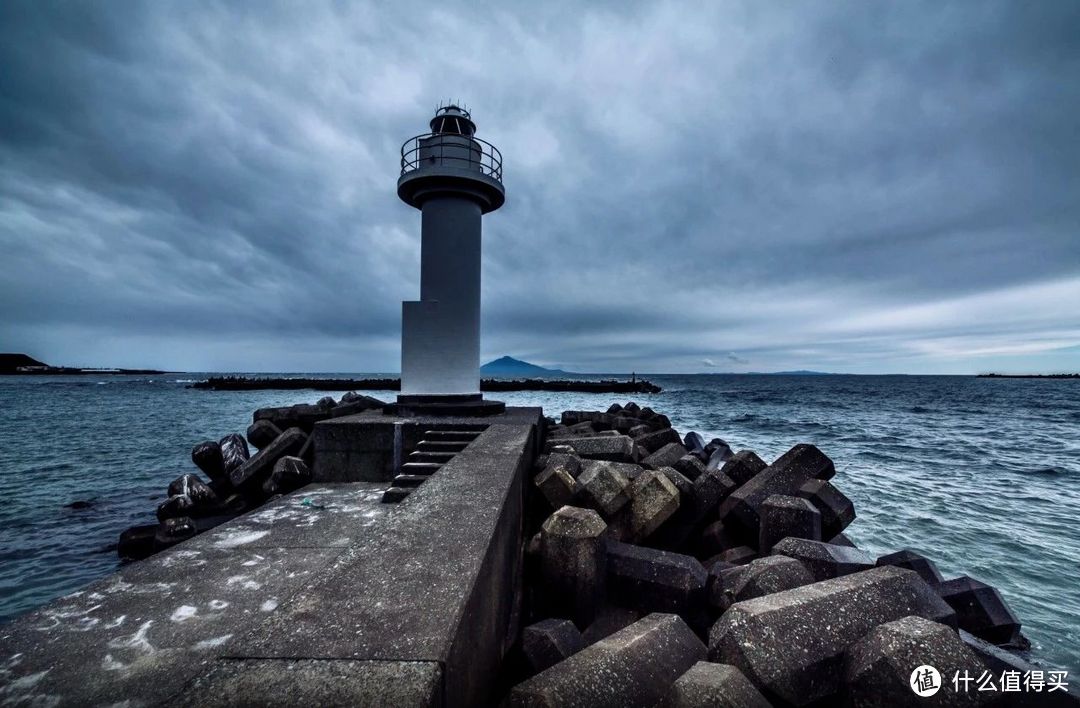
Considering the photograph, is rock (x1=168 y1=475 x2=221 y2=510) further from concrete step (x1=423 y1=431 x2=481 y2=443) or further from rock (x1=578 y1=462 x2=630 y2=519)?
rock (x1=578 y1=462 x2=630 y2=519)

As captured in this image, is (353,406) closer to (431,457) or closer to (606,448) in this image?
(431,457)

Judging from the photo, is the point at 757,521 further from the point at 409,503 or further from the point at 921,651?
the point at 409,503

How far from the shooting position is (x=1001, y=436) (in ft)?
69.2

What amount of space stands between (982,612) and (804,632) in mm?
2876

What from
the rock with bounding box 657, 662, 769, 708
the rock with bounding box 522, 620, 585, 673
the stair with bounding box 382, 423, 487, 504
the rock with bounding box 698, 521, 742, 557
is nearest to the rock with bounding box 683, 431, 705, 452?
the stair with bounding box 382, 423, 487, 504

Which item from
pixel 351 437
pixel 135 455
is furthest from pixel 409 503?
pixel 135 455

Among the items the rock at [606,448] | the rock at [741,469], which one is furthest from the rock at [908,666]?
the rock at [606,448]

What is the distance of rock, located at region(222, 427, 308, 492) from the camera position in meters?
7.63

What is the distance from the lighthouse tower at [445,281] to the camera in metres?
8.91

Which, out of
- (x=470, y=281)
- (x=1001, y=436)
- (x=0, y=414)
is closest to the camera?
(x=470, y=281)

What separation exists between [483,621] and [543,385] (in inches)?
2570

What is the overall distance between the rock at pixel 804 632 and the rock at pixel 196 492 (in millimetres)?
7185

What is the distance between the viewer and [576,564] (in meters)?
3.51

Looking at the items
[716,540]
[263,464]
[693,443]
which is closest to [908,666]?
[716,540]
